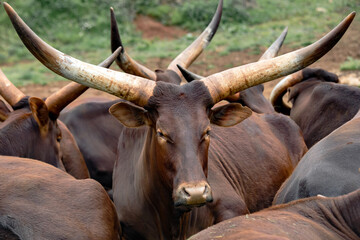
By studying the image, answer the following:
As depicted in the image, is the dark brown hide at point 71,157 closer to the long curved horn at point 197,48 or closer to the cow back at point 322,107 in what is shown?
the long curved horn at point 197,48

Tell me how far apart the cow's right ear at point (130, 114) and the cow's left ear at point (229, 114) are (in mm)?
538

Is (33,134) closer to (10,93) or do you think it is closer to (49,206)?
(10,93)

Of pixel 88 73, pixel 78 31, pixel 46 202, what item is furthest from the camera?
pixel 78 31

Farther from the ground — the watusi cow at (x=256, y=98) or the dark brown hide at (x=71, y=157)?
the watusi cow at (x=256, y=98)

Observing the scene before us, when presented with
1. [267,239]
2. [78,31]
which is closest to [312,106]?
[267,239]

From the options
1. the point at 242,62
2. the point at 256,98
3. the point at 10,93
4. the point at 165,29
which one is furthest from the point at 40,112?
the point at 165,29

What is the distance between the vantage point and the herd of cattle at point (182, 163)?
3.48 m

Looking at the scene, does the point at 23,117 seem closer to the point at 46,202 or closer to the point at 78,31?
the point at 46,202

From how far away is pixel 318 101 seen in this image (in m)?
6.98

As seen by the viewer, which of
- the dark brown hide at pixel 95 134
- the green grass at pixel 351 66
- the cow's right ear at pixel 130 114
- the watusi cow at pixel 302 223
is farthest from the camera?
the green grass at pixel 351 66

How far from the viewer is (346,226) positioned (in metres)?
3.56

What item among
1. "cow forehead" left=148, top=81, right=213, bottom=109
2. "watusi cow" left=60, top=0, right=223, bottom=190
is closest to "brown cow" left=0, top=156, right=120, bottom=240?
"cow forehead" left=148, top=81, right=213, bottom=109

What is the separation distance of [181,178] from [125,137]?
5.13ft

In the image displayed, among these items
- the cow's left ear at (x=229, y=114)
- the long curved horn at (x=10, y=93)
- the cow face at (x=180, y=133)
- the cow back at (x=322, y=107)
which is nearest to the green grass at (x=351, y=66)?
the cow back at (x=322, y=107)
